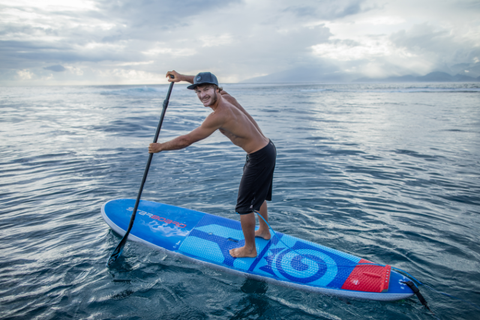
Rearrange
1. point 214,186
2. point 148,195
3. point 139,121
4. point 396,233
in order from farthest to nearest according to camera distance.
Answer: point 139,121 → point 214,186 → point 148,195 → point 396,233

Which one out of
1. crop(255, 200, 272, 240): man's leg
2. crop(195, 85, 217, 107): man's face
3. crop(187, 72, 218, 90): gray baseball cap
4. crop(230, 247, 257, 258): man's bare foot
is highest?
crop(187, 72, 218, 90): gray baseball cap

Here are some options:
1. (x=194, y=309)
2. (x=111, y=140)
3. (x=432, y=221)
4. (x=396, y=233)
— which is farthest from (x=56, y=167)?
(x=432, y=221)

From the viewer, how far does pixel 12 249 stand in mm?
4566

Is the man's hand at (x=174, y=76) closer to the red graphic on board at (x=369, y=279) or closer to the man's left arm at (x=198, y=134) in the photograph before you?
the man's left arm at (x=198, y=134)

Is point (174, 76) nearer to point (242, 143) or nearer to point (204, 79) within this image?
point (204, 79)

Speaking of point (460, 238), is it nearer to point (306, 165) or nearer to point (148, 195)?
point (306, 165)

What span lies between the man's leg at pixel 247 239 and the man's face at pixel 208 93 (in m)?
1.59

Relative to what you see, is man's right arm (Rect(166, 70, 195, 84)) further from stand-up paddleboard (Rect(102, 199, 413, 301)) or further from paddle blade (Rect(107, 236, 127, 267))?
paddle blade (Rect(107, 236, 127, 267))

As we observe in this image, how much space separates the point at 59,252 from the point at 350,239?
4.69m

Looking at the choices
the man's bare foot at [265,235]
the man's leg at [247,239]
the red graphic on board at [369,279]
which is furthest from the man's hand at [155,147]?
the red graphic on board at [369,279]

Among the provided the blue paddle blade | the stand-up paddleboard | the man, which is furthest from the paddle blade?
the man

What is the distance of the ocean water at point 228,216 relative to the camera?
342 centimetres

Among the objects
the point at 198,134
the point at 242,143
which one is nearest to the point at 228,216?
the point at 242,143

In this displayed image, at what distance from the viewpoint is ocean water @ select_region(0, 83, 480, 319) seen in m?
3.42
